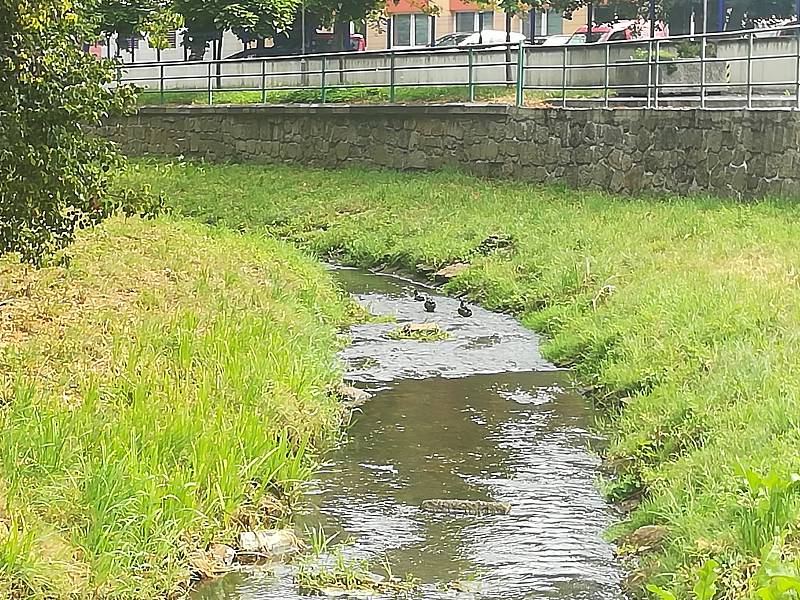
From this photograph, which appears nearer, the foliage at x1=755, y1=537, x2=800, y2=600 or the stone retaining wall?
the foliage at x1=755, y1=537, x2=800, y2=600

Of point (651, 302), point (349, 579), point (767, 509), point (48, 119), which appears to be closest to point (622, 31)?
point (651, 302)

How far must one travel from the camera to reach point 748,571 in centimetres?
496

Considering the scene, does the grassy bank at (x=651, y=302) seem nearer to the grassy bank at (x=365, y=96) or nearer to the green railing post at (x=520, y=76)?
the green railing post at (x=520, y=76)

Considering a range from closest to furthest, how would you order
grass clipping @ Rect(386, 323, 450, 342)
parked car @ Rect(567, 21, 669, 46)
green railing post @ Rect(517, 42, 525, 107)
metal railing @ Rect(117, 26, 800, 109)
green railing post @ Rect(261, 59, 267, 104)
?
grass clipping @ Rect(386, 323, 450, 342)
metal railing @ Rect(117, 26, 800, 109)
green railing post @ Rect(517, 42, 525, 107)
green railing post @ Rect(261, 59, 267, 104)
parked car @ Rect(567, 21, 669, 46)

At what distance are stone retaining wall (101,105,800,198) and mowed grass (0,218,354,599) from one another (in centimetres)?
583

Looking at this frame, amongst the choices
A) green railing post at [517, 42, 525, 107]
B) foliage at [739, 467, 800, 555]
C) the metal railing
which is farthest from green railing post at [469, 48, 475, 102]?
foliage at [739, 467, 800, 555]

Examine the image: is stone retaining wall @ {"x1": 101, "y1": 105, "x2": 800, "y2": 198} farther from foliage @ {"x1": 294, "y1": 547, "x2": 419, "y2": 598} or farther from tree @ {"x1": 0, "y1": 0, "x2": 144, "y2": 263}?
foliage @ {"x1": 294, "y1": 547, "x2": 419, "y2": 598}

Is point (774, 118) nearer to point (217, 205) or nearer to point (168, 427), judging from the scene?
point (217, 205)

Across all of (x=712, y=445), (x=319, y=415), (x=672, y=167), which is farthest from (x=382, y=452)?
(x=672, y=167)

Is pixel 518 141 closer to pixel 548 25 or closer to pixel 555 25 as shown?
pixel 548 25

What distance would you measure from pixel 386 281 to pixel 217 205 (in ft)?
19.6

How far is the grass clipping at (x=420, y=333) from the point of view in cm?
1120

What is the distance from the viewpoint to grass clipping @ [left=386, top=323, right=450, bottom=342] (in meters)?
11.2

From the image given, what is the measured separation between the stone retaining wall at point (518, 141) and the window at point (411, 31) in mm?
25890
